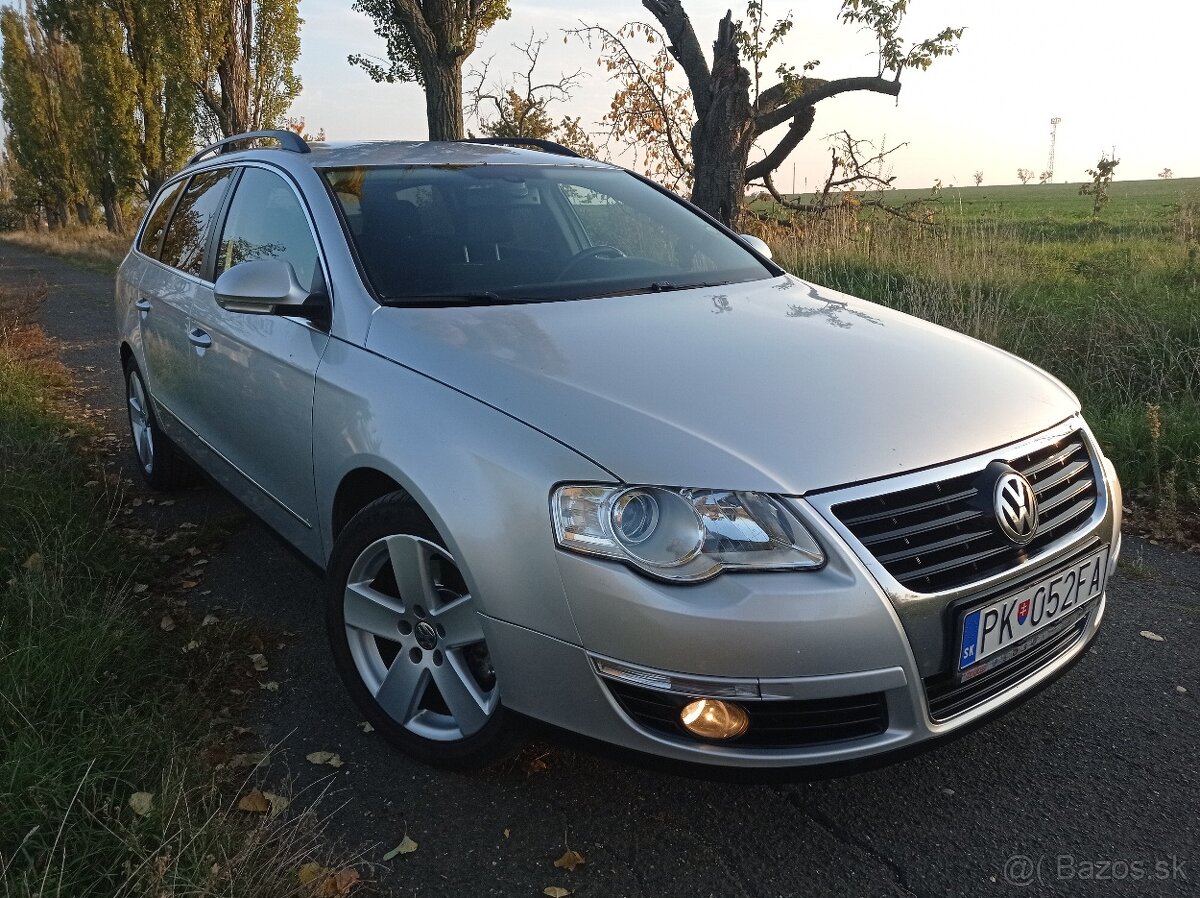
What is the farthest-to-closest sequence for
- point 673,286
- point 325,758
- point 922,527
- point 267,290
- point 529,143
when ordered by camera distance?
point 529,143 → point 673,286 → point 267,290 → point 325,758 → point 922,527

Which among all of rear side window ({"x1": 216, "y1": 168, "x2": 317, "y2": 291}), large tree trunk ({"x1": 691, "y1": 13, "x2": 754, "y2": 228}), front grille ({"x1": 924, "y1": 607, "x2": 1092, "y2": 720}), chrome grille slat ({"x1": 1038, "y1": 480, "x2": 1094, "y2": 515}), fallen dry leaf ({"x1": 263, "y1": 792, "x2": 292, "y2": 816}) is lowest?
fallen dry leaf ({"x1": 263, "y1": 792, "x2": 292, "y2": 816})

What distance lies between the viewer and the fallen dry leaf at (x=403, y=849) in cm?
211

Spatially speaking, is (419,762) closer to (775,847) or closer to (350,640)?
(350,640)

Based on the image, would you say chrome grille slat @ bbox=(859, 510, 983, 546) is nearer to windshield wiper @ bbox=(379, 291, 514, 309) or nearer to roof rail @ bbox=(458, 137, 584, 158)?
windshield wiper @ bbox=(379, 291, 514, 309)

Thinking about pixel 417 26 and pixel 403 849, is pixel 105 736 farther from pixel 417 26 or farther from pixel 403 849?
pixel 417 26

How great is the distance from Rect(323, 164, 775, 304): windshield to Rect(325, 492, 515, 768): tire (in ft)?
2.45

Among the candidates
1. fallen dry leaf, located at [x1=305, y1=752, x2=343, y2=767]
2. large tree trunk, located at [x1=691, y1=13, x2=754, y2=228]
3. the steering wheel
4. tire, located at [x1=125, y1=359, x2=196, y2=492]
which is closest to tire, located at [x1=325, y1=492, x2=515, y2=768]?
fallen dry leaf, located at [x1=305, y1=752, x2=343, y2=767]

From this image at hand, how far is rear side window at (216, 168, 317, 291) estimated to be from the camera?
2986 millimetres

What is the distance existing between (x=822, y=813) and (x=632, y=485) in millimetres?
1000

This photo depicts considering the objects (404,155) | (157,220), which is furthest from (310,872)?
(157,220)

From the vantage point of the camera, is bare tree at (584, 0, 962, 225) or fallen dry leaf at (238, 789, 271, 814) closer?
fallen dry leaf at (238, 789, 271, 814)

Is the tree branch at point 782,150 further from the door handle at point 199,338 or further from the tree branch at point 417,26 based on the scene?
the door handle at point 199,338

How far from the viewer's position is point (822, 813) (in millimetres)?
2246

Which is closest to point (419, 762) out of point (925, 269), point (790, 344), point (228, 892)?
point (228, 892)
